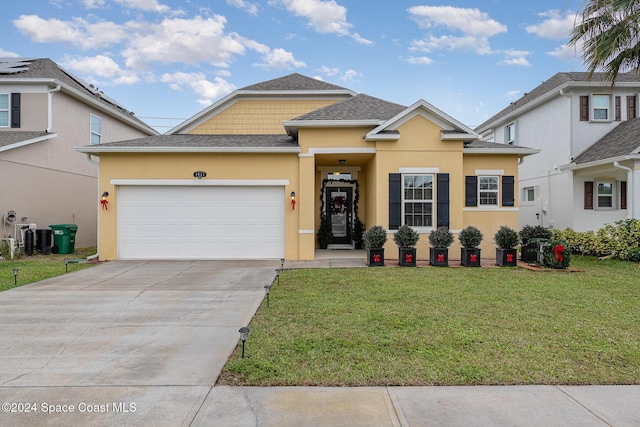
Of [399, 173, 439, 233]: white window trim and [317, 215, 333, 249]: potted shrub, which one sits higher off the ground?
[399, 173, 439, 233]: white window trim

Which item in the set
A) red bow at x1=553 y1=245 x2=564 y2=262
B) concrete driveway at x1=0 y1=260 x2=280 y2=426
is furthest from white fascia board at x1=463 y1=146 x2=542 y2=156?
concrete driveway at x1=0 y1=260 x2=280 y2=426

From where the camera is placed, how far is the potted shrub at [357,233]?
13.7 meters

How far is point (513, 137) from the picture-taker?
1798 cm

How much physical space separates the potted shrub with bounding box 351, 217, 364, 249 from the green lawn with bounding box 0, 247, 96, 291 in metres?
8.43

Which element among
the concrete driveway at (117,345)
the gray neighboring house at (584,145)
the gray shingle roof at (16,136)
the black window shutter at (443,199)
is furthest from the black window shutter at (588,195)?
the gray shingle roof at (16,136)

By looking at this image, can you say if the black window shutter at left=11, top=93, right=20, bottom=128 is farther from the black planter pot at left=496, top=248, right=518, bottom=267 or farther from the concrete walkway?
the black planter pot at left=496, top=248, right=518, bottom=267

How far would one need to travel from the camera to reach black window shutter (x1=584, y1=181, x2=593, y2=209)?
1395cm

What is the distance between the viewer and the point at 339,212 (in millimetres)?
14227

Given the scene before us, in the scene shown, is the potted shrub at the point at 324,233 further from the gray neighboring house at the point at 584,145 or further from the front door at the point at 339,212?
the gray neighboring house at the point at 584,145

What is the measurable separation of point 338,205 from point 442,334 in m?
9.76

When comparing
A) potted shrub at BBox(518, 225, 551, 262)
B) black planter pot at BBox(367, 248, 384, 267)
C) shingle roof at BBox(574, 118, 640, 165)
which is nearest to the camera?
black planter pot at BBox(367, 248, 384, 267)

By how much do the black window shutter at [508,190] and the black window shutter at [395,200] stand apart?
11.6 ft

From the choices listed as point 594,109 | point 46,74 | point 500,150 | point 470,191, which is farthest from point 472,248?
point 46,74

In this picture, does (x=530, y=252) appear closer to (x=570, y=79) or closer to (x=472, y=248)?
(x=472, y=248)
